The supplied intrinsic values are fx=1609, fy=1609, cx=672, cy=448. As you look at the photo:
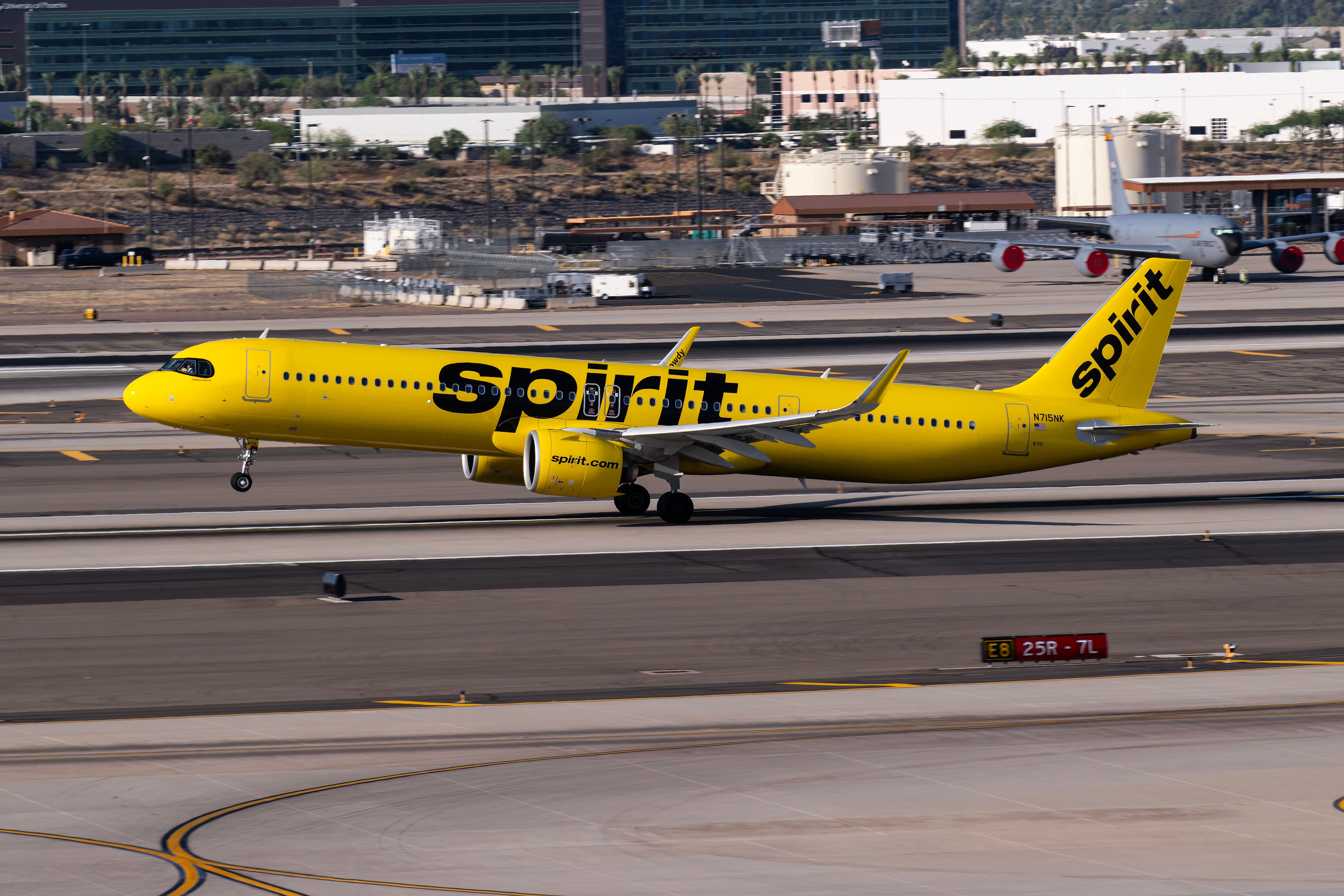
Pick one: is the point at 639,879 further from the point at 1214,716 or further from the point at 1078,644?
the point at 1078,644

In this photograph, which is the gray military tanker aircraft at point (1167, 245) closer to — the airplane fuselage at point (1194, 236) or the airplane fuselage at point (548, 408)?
the airplane fuselage at point (1194, 236)

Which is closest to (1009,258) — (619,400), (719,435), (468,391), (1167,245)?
(1167,245)

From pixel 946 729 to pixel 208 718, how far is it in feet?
40.5

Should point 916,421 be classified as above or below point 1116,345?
below

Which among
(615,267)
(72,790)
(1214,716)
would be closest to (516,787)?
(72,790)

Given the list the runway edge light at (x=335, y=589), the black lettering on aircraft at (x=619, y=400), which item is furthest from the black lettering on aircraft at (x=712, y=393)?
the runway edge light at (x=335, y=589)

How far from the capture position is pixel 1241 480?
54.1 meters

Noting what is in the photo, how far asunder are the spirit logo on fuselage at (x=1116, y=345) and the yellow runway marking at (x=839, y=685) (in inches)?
833

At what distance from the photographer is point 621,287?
12888cm

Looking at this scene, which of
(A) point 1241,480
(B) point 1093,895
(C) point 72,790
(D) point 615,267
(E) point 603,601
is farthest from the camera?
(D) point 615,267

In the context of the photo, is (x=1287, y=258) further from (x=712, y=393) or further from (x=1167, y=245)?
(x=712, y=393)

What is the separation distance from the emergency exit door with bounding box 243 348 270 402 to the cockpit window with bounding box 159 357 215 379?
1074mm

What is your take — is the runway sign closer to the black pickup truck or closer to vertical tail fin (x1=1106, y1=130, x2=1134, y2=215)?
vertical tail fin (x1=1106, y1=130, x2=1134, y2=215)

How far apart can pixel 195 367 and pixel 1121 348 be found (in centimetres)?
2700
